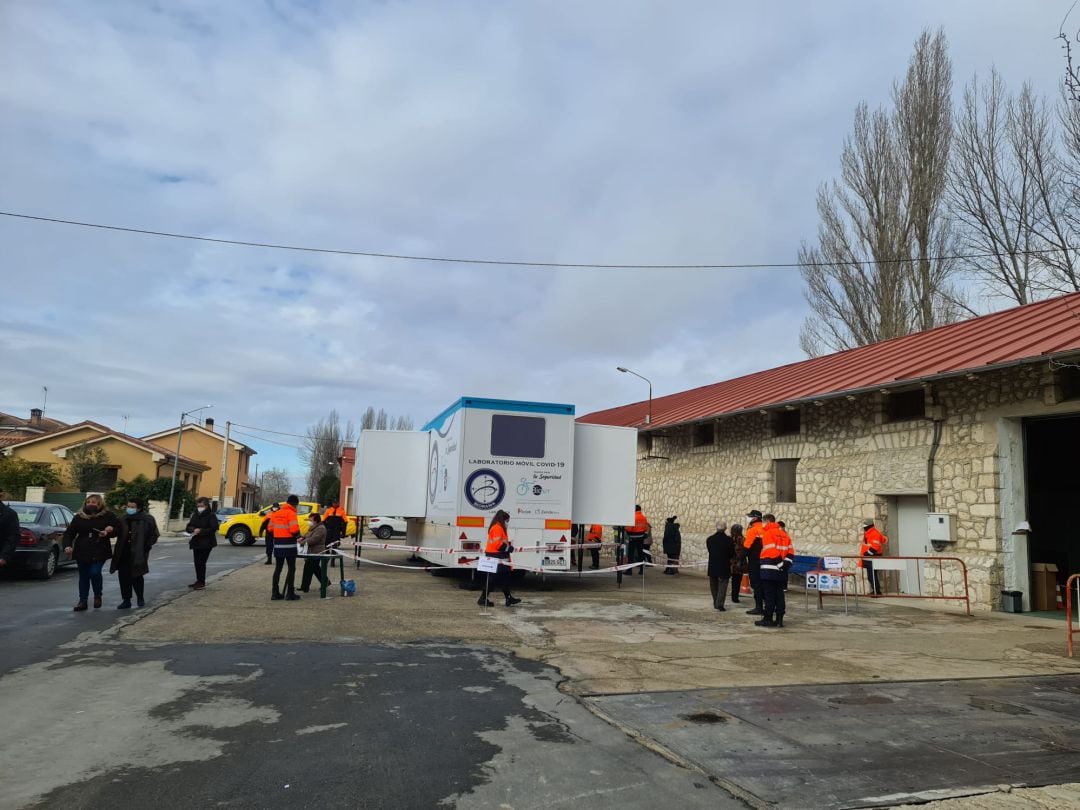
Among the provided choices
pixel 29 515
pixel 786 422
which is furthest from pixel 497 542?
pixel 786 422

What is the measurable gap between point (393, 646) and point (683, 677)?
325 cm

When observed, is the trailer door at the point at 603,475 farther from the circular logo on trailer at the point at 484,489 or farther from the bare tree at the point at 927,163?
the bare tree at the point at 927,163

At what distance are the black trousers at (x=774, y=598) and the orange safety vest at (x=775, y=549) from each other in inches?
8.5

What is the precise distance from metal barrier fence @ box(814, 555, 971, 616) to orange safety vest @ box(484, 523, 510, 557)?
5550 mm

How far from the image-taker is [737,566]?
1472 cm

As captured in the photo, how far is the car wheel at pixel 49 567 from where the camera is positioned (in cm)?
1431

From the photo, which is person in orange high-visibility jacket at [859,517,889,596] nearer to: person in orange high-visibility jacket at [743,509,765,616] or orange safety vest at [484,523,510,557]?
person in orange high-visibility jacket at [743,509,765,616]

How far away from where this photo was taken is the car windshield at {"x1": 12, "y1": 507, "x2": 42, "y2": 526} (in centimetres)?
1458

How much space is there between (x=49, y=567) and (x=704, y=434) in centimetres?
1649

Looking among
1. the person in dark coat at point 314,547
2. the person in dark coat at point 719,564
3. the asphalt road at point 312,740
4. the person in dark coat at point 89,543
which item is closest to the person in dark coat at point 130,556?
the person in dark coat at point 89,543

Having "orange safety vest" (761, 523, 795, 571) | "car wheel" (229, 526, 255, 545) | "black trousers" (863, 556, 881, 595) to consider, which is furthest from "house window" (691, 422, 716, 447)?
"car wheel" (229, 526, 255, 545)

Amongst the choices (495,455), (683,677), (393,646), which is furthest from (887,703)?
(495,455)

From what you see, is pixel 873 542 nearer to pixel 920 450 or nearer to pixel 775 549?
pixel 920 450

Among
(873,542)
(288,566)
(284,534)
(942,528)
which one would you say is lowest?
(288,566)
